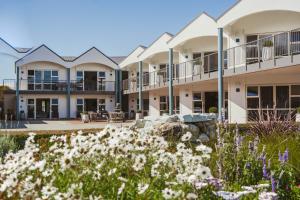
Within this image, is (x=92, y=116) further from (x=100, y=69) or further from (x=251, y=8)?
(x=251, y=8)

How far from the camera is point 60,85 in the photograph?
36219mm

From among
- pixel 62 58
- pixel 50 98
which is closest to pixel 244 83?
pixel 62 58

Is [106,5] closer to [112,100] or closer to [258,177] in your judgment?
[258,177]

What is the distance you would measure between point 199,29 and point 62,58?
16775 mm

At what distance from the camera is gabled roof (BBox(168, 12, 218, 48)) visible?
2298 centimetres

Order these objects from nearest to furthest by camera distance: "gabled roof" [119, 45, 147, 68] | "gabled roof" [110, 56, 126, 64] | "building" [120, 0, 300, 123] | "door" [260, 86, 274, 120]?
"building" [120, 0, 300, 123] < "door" [260, 86, 274, 120] < "gabled roof" [119, 45, 147, 68] < "gabled roof" [110, 56, 126, 64]

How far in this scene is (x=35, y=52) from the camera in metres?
36.1

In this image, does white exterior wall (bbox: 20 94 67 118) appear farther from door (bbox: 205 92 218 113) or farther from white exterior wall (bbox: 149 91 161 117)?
door (bbox: 205 92 218 113)

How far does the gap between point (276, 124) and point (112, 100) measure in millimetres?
29253

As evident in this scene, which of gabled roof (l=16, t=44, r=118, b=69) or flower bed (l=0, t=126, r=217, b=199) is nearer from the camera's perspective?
flower bed (l=0, t=126, r=217, b=199)

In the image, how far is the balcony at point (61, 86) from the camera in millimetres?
35938

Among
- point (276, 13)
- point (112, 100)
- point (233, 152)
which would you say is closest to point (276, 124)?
point (233, 152)

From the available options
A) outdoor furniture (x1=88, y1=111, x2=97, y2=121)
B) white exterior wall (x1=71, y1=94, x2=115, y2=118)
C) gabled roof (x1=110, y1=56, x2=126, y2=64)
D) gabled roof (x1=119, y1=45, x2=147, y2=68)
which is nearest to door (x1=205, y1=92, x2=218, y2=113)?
outdoor furniture (x1=88, y1=111, x2=97, y2=121)

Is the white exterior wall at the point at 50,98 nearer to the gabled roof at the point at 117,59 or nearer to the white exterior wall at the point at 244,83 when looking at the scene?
the gabled roof at the point at 117,59
